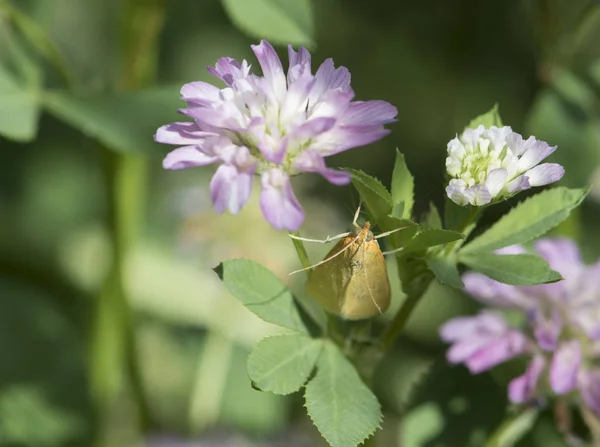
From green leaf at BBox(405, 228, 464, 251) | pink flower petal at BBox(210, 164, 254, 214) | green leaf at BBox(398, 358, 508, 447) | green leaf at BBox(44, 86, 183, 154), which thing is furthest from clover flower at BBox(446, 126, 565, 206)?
green leaf at BBox(44, 86, 183, 154)

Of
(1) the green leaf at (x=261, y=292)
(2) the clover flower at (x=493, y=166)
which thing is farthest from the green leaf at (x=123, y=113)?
(2) the clover flower at (x=493, y=166)

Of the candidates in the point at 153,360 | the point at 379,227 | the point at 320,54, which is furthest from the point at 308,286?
the point at 320,54

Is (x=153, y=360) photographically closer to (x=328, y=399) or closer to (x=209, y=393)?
(x=209, y=393)

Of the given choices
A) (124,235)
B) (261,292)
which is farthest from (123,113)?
(261,292)

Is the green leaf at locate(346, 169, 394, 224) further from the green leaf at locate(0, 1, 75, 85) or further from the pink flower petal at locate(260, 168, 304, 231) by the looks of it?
the green leaf at locate(0, 1, 75, 85)

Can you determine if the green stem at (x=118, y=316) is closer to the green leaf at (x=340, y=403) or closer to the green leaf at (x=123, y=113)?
the green leaf at (x=123, y=113)

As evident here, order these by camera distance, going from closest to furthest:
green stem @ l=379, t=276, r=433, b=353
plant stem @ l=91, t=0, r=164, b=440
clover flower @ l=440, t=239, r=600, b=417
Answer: green stem @ l=379, t=276, r=433, b=353, clover flower @ l=440, t=239, r=600, b=417, plant stem @ l=91, t=0, r=164, b=440

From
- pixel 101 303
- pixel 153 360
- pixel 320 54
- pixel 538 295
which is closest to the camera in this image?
pixel 538 295
